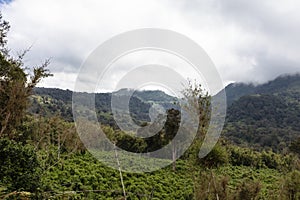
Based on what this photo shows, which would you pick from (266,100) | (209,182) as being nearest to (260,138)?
(266,100)

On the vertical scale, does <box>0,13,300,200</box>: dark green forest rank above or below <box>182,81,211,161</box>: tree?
below

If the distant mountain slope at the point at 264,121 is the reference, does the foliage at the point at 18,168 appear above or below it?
below

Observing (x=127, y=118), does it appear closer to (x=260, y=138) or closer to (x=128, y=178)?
(x=128, y=178)

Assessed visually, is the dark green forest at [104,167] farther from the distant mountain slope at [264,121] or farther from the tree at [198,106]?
the distant mountain slope at [264,121]

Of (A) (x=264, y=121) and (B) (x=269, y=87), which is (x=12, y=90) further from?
(B) (x=269, y=87)

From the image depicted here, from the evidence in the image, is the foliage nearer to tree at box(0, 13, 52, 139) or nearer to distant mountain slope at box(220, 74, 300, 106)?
tree at box(0, 13, 52, 139)

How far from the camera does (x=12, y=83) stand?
11625 mm

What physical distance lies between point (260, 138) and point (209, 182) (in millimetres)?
53988

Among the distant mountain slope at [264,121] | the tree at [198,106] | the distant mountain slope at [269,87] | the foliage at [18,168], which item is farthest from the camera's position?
the distant mountain slope at [269,87]

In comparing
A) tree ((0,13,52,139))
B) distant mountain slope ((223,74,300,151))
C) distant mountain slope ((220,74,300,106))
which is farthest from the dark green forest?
A: distant mountain slope ((220,74,300,106))

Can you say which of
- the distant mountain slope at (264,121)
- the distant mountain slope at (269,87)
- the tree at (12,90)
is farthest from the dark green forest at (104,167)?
the distant mountain slope at (269,87)

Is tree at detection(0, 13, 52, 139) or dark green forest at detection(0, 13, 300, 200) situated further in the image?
tree at detection(0, 13, 52, 139)

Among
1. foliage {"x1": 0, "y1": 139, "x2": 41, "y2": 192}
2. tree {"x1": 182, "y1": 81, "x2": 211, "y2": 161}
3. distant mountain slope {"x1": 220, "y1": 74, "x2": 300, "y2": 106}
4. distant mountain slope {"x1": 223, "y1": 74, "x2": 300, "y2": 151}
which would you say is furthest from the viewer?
distant mountain slope {"x1": 220, "y1": 74, "x2": 300, "y2": 106}

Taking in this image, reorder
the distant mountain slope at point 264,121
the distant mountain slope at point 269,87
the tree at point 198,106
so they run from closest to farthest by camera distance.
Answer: the tree at point 198,106, the distant mountain slope at point 264,121, the distant mountain slope at point 269,87
